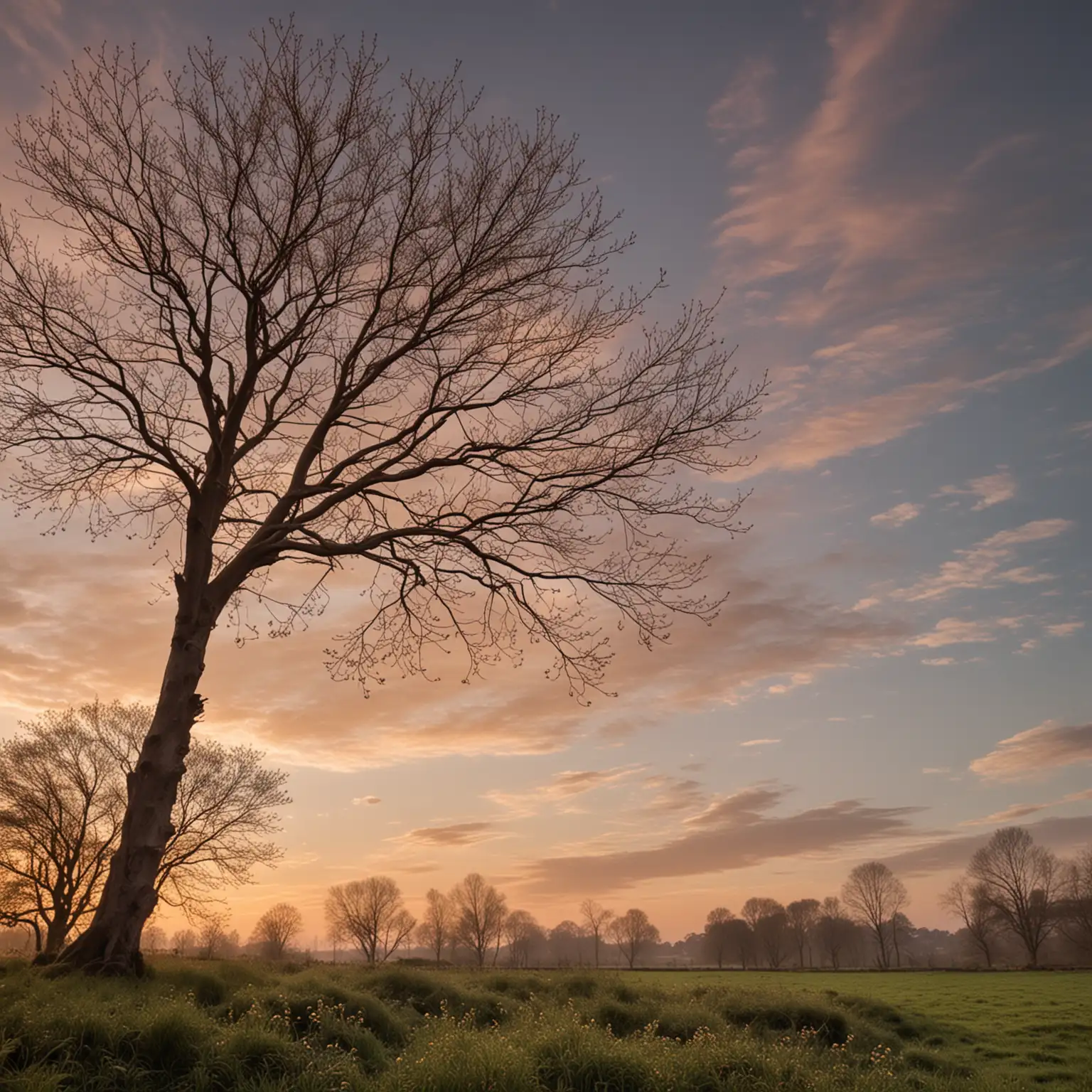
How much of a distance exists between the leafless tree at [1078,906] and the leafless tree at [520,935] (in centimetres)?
5269

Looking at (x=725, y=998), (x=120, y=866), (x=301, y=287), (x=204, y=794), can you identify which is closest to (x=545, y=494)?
(x=301, y=287)

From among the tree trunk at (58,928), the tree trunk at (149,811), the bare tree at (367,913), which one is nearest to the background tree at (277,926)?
the bare tree at (367,913)

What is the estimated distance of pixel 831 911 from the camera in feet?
307

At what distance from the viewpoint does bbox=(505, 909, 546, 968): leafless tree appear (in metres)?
91.1

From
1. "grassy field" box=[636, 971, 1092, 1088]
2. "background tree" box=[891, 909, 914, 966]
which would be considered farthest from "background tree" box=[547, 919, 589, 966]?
"grassy field" box=[636, 971, 1092, 1088]

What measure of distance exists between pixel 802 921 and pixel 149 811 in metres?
98.3

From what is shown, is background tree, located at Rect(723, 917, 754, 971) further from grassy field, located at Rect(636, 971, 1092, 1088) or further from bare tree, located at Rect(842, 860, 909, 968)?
grassy field, located at Rect(636, 971, 1092, 1088)

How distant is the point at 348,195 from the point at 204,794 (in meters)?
26.9

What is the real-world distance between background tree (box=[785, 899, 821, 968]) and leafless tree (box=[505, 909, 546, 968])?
31.1 metres

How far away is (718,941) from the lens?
91.7 m

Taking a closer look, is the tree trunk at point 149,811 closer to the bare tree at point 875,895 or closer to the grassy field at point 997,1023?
the grassy field at point 997,1023

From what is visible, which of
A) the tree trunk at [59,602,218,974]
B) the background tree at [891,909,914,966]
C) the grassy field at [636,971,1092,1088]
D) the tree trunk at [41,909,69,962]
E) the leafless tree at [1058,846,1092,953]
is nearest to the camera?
the tree trunk at [59,602,218,974]

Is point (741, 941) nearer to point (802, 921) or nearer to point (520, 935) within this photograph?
point (802, 921)

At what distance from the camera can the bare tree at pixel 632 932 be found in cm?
10531
